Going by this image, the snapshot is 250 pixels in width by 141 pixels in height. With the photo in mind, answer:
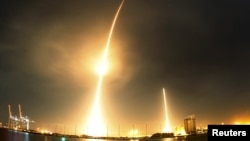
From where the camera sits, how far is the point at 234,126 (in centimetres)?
2820

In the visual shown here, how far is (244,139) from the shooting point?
28.3m

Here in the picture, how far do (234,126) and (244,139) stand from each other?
4.37ft

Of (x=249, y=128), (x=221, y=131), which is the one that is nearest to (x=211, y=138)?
(x=221, y=131)

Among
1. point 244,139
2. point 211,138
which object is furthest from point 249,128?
point 211,138

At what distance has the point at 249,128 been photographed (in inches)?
1123

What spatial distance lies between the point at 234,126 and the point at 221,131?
1.12 m

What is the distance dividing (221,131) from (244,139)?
2.01 metres

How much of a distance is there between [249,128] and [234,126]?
4.35 ft

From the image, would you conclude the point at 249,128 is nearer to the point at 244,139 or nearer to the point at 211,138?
the point at 244,139

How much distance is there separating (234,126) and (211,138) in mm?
2005

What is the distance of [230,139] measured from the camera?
28.0 meters

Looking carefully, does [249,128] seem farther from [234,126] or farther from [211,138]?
[211,138]

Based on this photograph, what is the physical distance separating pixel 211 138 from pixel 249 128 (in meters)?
3.13

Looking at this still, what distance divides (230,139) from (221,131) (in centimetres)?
92
